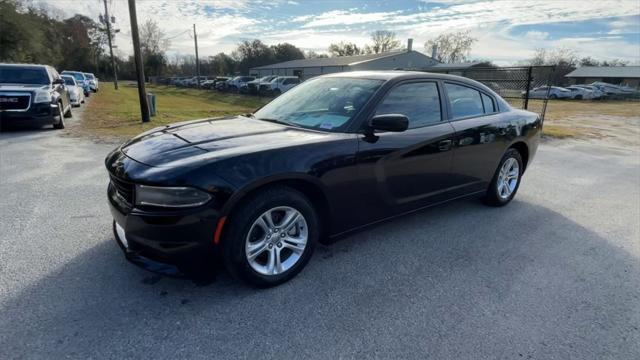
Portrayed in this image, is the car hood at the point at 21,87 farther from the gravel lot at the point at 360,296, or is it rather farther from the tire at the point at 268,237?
the tire at the point at 268,237

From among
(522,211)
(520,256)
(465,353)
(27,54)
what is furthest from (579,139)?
(27,54)

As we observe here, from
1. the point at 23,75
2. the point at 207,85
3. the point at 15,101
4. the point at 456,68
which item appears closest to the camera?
the point at 15,101

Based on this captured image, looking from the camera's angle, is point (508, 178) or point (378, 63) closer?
point (508, 178)

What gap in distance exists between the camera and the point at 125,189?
2.55m

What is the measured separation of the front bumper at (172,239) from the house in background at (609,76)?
2925 inches

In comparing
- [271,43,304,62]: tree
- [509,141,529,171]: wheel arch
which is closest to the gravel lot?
[509,141,529,171]: wheel arch

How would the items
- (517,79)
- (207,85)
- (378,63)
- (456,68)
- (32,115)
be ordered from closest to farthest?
(32,115) < (517,79) < (456,68) < (378,63) < (207,85)

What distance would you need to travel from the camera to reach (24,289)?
2.62m

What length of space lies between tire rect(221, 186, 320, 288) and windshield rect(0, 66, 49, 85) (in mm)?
9626

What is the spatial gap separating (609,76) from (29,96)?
75.7 m

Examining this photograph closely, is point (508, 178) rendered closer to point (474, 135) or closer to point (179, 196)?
point (474, 135)

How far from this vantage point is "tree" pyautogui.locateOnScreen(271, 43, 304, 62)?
75.8 metres

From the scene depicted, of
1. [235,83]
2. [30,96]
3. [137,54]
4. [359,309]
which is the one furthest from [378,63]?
[359,309]

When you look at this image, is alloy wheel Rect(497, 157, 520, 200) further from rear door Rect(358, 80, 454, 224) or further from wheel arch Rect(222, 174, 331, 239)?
wheel arch Rect(222, 174, 331, 239)
